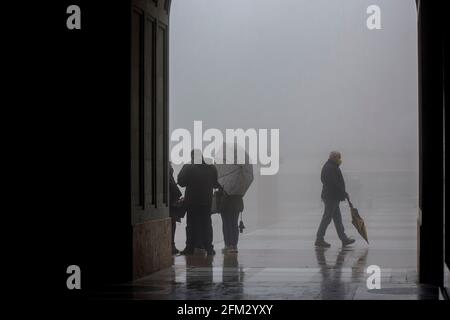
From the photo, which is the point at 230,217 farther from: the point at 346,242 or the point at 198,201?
the point at 346,242

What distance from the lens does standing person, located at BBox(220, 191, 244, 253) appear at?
17578mm

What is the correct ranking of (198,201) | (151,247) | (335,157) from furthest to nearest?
1. (335,157)
2. (198,201)
3. (151,247)

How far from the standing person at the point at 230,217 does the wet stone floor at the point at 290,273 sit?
25 centimetres

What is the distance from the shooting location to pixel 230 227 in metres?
17.7

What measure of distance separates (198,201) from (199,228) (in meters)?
0.43

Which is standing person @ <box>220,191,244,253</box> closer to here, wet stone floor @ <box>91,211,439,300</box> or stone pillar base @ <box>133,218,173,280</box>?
wet stone floor @ <box>91,211,439,300</box>

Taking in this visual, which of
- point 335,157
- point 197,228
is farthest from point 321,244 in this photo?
point 197,228

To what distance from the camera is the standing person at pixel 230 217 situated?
17578 millimetres

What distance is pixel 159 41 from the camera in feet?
45.6

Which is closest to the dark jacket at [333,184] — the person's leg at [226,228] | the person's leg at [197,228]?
the person's leg at [226,228]
